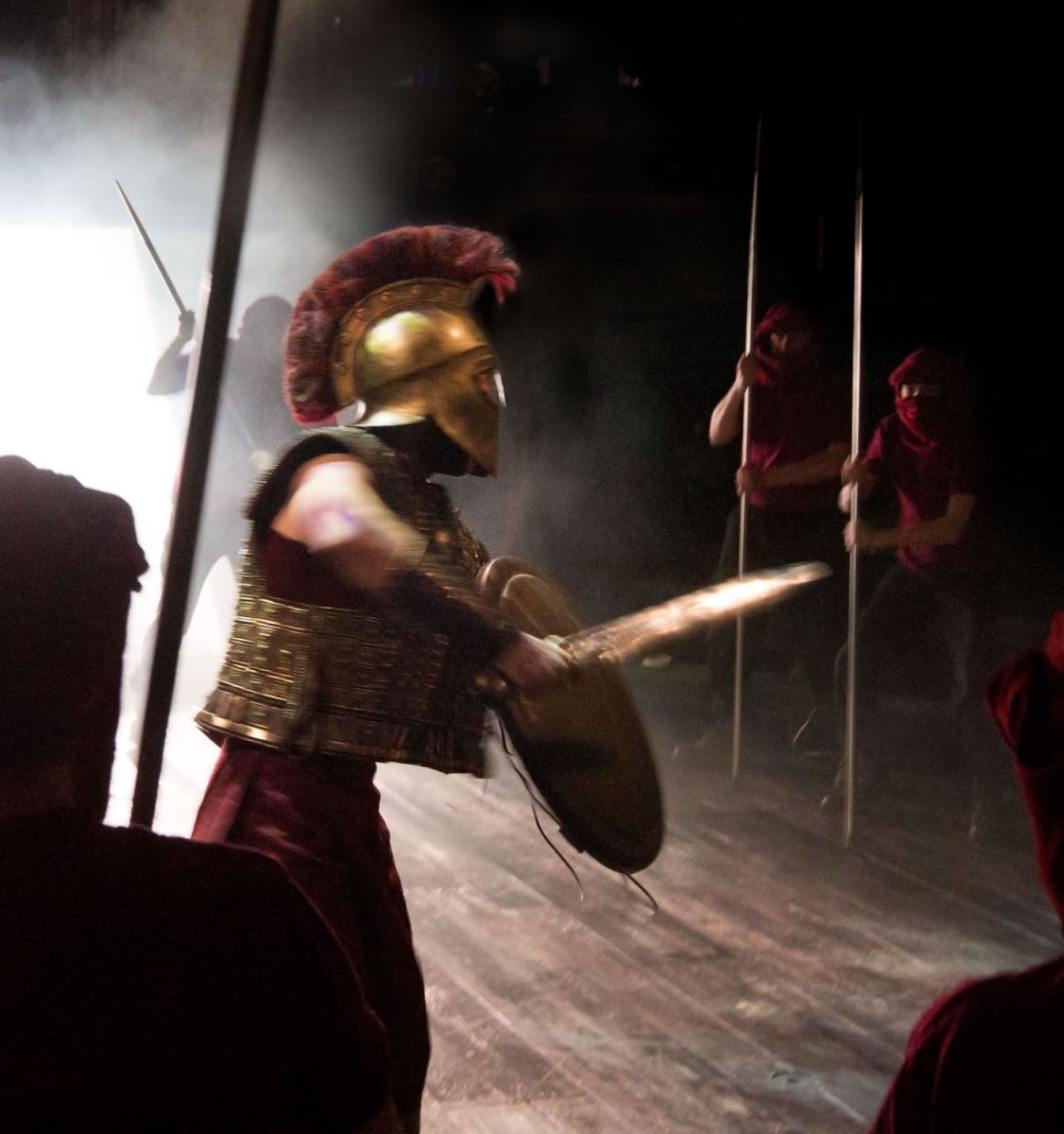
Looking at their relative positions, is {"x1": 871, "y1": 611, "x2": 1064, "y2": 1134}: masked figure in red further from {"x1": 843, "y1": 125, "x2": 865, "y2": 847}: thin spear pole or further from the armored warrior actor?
{"x1": 843, "y1": 125, "x2": 865, "y2": 847}: thin spear pole

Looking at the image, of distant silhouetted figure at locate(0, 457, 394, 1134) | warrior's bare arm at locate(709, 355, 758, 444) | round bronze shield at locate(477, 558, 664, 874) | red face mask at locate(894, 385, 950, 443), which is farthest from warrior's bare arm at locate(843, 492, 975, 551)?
distant silhouetted figure at locate(0, 457, 394, 1134)

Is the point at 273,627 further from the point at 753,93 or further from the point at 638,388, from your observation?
the point at 638,388

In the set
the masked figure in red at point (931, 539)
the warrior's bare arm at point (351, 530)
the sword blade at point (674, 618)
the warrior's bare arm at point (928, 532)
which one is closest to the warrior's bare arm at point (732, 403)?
the masked figure in red at point (931, 539)

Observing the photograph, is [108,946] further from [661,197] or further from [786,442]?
[661,197]

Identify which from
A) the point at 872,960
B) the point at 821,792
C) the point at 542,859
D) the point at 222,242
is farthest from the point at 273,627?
the point at 821,792

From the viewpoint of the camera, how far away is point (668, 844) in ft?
15.8

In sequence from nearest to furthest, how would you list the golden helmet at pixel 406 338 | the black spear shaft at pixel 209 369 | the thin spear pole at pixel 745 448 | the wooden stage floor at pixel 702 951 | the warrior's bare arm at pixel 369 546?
1. the black spear shaft at pixel 209 369
2. the warrior's bare arm at pixel 369 546
3. the golden helmet at pixel 406 338
4. the wooden stage floor at pixel 702 951
5. the thin spear pole at pixel 745 448

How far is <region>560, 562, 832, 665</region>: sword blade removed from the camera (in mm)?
2105

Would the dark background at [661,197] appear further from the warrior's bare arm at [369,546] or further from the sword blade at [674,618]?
the warrior's bare arm at [369,546]

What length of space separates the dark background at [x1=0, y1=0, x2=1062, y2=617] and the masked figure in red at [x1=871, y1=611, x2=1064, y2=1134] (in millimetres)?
5135

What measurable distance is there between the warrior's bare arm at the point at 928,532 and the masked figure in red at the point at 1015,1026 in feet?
11.2

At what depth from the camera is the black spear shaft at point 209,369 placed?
1.78m

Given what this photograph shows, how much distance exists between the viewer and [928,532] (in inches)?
192

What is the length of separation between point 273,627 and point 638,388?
6993mm
